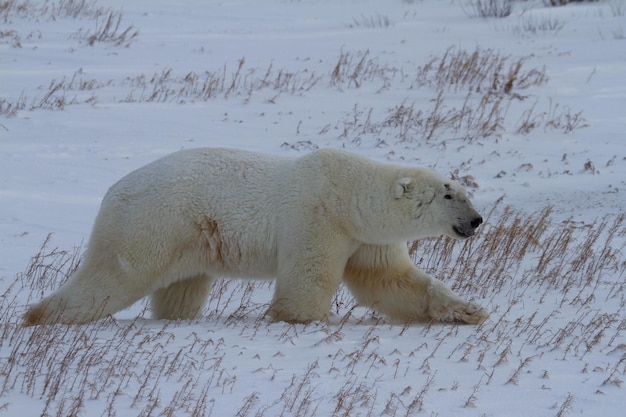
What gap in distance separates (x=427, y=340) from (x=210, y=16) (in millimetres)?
17769

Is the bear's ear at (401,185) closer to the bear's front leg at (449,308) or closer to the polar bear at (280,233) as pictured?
the polar bear at (280,233)

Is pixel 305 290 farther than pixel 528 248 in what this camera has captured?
No

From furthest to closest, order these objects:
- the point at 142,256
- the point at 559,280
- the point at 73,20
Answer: the point at 73,20, the point at 559,280, the point at 142,256

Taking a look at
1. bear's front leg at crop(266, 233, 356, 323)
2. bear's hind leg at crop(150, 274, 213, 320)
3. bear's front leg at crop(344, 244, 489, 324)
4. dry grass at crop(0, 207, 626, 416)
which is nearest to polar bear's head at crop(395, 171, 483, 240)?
bear's front leg at crop(344, 244, 489, 324)

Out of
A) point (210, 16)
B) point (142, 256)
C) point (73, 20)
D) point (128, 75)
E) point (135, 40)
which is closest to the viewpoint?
point (142, 256)

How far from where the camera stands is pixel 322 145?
12.9 meters

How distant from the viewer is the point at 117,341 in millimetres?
5938

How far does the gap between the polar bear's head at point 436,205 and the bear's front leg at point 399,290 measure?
32cm

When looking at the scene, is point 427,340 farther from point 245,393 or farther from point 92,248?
point 92,248

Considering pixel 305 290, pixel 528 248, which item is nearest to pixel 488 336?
pixel 305 290

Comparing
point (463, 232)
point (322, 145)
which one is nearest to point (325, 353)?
point (463, 232)

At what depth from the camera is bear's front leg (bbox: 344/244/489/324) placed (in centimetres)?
Result: 705

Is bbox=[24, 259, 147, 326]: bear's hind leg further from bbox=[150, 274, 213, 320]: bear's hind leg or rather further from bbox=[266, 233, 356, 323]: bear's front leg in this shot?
bbox=[266, 233, 356, 323]: bear's front leg

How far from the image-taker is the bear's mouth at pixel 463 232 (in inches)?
278
